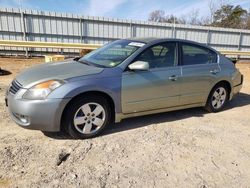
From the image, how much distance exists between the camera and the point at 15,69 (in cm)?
923

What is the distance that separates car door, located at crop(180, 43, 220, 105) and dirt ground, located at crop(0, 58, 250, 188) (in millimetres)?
553

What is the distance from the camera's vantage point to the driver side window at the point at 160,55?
407cm

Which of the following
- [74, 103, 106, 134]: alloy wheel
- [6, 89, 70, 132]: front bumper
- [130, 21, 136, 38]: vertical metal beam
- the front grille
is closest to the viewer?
[6, 89, 70, 132]: front bumper

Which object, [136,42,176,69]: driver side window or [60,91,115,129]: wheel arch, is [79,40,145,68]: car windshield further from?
[60,91,115,129]: wheel arch

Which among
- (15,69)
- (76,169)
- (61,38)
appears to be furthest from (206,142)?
(61,38)

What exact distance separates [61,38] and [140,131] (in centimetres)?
1057

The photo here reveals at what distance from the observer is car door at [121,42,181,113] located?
12.5 ft

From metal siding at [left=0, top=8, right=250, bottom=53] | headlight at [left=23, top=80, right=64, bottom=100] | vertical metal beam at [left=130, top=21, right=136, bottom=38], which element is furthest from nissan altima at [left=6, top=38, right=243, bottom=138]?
vertical metal beam at [left=130, top=21, right=136, bottom=38]

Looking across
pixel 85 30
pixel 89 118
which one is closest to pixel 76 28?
pixel 85 30

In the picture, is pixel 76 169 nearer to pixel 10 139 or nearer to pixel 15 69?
pixel 10 139

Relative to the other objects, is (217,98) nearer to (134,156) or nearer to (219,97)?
(219,97)

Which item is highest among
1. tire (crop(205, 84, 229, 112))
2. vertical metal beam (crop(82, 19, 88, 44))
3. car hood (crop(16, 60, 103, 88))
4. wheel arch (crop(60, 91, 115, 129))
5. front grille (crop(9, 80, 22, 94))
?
vertical metal beam (crop(82, 19, 88, 44))

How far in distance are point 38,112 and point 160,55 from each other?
90.1 inches

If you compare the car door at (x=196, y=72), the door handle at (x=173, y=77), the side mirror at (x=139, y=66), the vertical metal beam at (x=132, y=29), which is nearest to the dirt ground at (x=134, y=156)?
the car door at (x=196, y=72)
